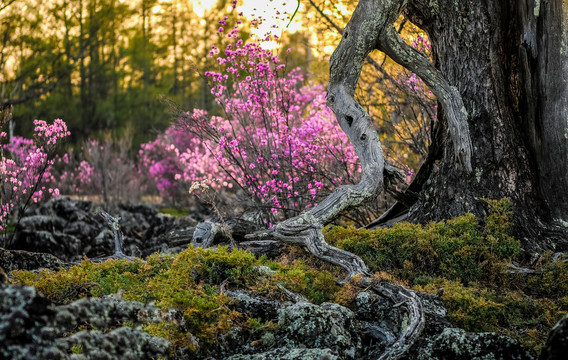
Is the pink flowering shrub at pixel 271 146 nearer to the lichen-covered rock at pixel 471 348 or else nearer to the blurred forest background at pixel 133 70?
the blurred forest background at pixel 133 70

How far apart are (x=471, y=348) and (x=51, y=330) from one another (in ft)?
7.39

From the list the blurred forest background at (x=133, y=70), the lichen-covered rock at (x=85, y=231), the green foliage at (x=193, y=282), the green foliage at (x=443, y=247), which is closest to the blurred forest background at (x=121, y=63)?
the blurred forest background at (x=133, y=70)

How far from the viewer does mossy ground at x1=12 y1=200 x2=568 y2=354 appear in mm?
3688

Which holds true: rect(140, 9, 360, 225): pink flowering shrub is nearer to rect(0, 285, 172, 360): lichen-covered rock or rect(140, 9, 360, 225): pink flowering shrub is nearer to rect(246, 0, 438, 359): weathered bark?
rect(246, 0, 438, 359): weathered bark

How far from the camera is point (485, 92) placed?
590 centimetres

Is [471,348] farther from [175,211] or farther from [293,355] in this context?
[175,211]

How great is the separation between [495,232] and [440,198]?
0.77 m

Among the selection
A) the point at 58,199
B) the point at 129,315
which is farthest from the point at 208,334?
the point at 58,199

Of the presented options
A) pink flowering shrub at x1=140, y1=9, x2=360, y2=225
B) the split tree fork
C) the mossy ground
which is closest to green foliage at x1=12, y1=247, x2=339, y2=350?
the mossy ground

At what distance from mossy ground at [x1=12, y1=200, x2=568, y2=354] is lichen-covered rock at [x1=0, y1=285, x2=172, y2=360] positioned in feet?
2.83

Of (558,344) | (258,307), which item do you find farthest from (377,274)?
(558,344)

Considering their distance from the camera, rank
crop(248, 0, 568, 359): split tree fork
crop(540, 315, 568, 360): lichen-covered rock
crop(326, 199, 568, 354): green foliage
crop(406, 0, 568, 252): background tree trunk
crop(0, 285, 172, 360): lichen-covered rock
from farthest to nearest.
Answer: crop(406, 0, 568, 252): background tree trunk, crop(248, 0, 568, 359): split tree fork, crop(326, 199, 568, 354): green foliage, crop(540, 315, 568, 360): lichen-covered rock, crop(0, 285, 172, 360): lichen-covered rock

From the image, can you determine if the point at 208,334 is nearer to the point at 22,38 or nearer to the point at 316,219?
the point at 316,219

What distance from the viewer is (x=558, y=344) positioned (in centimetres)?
245
